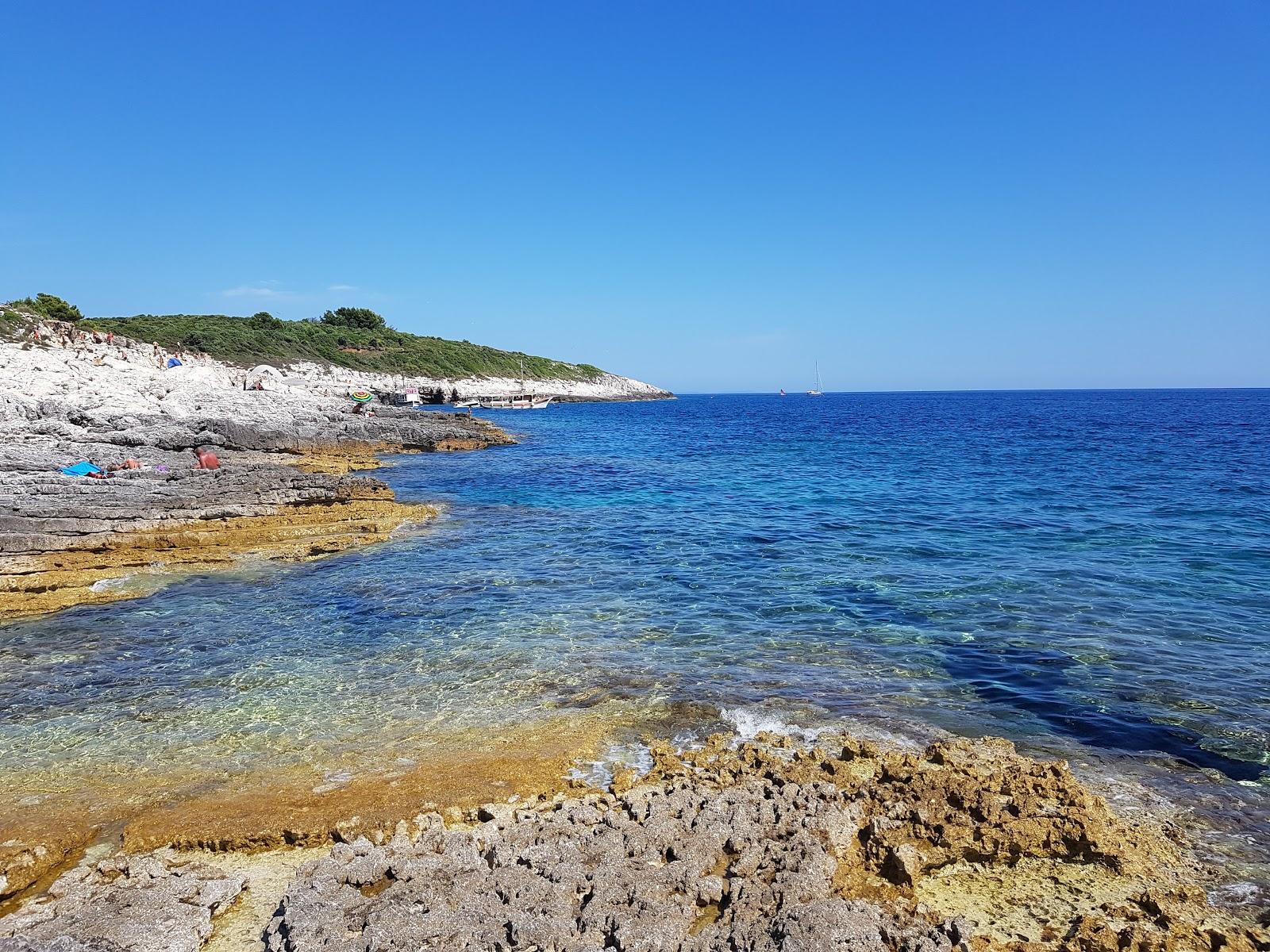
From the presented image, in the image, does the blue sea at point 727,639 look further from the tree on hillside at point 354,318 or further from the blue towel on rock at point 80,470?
the tree on hillside at point 354,318

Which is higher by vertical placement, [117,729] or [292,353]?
[292,353]

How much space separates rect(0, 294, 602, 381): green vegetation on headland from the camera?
267 ft

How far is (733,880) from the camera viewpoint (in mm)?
5910

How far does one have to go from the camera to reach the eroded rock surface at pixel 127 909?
530 cm

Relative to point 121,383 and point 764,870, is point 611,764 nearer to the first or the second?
point 764,870

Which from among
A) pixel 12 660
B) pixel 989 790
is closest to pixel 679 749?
pixel 989 790

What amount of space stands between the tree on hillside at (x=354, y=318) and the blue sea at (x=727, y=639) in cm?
10731

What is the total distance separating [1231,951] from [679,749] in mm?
5205

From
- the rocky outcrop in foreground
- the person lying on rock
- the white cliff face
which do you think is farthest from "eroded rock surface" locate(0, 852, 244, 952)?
the white cliff face

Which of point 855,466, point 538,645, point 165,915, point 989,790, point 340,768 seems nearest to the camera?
point 165,915

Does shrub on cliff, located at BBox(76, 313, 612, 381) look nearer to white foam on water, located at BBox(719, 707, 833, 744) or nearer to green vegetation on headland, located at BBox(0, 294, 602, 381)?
green vegetation on headland, located at BBox(0, 294, 602, 381)

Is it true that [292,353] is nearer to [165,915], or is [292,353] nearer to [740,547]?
[740,547]

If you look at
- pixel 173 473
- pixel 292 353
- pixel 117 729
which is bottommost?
pixel 117 729

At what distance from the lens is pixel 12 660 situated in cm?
1177
